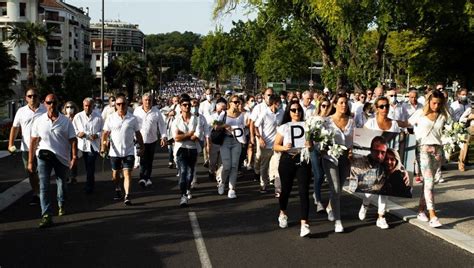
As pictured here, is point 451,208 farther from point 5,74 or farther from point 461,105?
point 5,74

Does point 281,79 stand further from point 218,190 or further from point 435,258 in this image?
point 435,258

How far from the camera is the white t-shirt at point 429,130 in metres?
7.99

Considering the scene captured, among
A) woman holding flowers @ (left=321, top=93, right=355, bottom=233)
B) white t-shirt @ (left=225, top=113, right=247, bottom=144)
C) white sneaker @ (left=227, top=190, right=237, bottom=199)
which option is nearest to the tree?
white t-shirt @ (left=225, top=113, right=247, bottom=144)

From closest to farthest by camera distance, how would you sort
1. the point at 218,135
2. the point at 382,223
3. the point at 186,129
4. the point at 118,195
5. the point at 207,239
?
1. the point at 207,239
2. the point at 382,223
3. the point at 186,129
4. the point at 118,195
5. the point at 218,135

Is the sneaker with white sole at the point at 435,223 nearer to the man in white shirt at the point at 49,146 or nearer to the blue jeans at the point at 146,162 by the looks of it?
the man in white shirt at the point at 49,146

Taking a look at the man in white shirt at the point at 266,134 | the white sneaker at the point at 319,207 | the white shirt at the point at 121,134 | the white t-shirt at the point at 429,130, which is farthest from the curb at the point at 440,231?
the white shirt at the point at 121,134

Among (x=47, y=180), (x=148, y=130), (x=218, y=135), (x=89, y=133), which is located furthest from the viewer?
(x=148, y=130)

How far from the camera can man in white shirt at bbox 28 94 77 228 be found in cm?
805

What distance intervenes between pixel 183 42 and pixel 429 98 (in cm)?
19269

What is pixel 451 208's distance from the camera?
9234mm

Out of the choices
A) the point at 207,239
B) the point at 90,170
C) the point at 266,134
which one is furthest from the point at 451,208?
the point at 90,170

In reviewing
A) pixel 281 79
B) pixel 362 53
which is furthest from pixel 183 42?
pixel 362 53

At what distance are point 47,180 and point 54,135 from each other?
0.67 metres

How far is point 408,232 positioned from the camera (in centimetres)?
778
